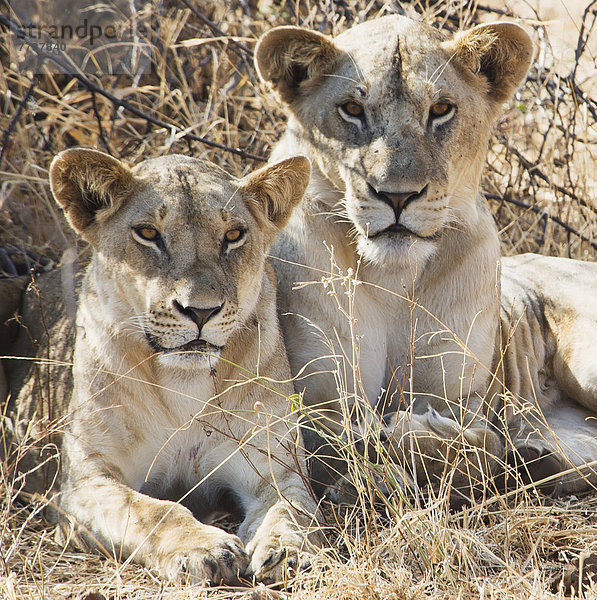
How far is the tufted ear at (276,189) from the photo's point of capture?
3158mm

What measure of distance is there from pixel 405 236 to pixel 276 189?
46cm

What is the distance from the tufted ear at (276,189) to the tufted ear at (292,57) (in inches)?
18.6

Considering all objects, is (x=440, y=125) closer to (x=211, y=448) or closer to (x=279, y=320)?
(x=279, y=320)

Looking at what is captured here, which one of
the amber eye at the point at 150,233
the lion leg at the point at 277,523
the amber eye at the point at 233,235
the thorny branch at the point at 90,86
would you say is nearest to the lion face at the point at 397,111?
the amber eye at the point at 233,235

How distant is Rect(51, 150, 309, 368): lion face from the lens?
2.73m

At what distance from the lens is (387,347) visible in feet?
11.8

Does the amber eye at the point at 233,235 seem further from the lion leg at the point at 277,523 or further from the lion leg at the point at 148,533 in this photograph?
the lion leg at the point at 148,533

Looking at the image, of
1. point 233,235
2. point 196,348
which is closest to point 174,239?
point 233,235

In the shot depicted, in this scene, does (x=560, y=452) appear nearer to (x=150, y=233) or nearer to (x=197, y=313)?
(x=197, y=313)

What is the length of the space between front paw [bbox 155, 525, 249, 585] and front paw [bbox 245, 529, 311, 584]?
0.04 metres

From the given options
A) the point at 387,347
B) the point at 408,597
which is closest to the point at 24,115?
the point at 387,347

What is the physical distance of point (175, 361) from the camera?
2.75m

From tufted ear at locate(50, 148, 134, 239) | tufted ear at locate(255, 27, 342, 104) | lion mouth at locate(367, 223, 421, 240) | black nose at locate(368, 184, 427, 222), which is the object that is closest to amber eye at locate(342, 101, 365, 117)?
tufted ear at locate(255, 27, 342, 104)

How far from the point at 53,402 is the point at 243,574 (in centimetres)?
127
